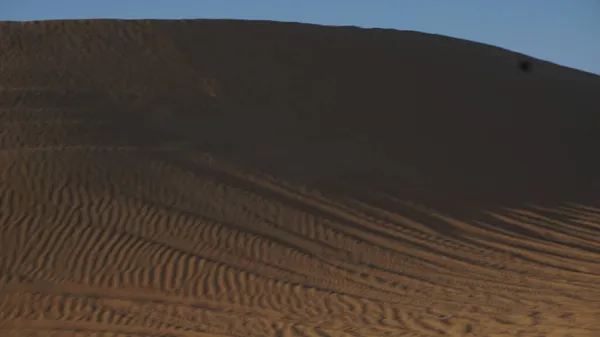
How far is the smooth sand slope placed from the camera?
8.59 m

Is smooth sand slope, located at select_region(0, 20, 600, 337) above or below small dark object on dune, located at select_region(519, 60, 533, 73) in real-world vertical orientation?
below

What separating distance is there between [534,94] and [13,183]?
16.1 metres

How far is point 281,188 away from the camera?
1322 centimetres

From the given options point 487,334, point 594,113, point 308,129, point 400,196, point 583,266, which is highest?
point 594,113

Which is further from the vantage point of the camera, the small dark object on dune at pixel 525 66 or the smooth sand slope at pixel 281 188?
the small dark object on dune at pixel 525 66

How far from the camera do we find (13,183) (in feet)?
39.8

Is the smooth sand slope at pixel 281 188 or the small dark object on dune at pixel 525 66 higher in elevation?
the small dark object on dune at pixel 525 66

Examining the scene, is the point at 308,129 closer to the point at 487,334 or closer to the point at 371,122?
the point at 371,122

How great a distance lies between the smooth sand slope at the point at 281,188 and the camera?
28.2 ft

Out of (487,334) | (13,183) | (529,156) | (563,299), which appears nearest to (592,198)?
(529,156)

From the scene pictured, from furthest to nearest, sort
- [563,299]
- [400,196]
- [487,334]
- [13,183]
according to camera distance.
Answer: [400,196], [13,183], [563,299], [487,334]

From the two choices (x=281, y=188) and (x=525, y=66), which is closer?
(x=281, y=188)

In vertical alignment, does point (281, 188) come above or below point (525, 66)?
below

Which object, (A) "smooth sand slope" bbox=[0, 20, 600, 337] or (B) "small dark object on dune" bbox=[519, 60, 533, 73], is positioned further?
(B) "small dark object on dune" bbox=[519, 60, 533, 73]
